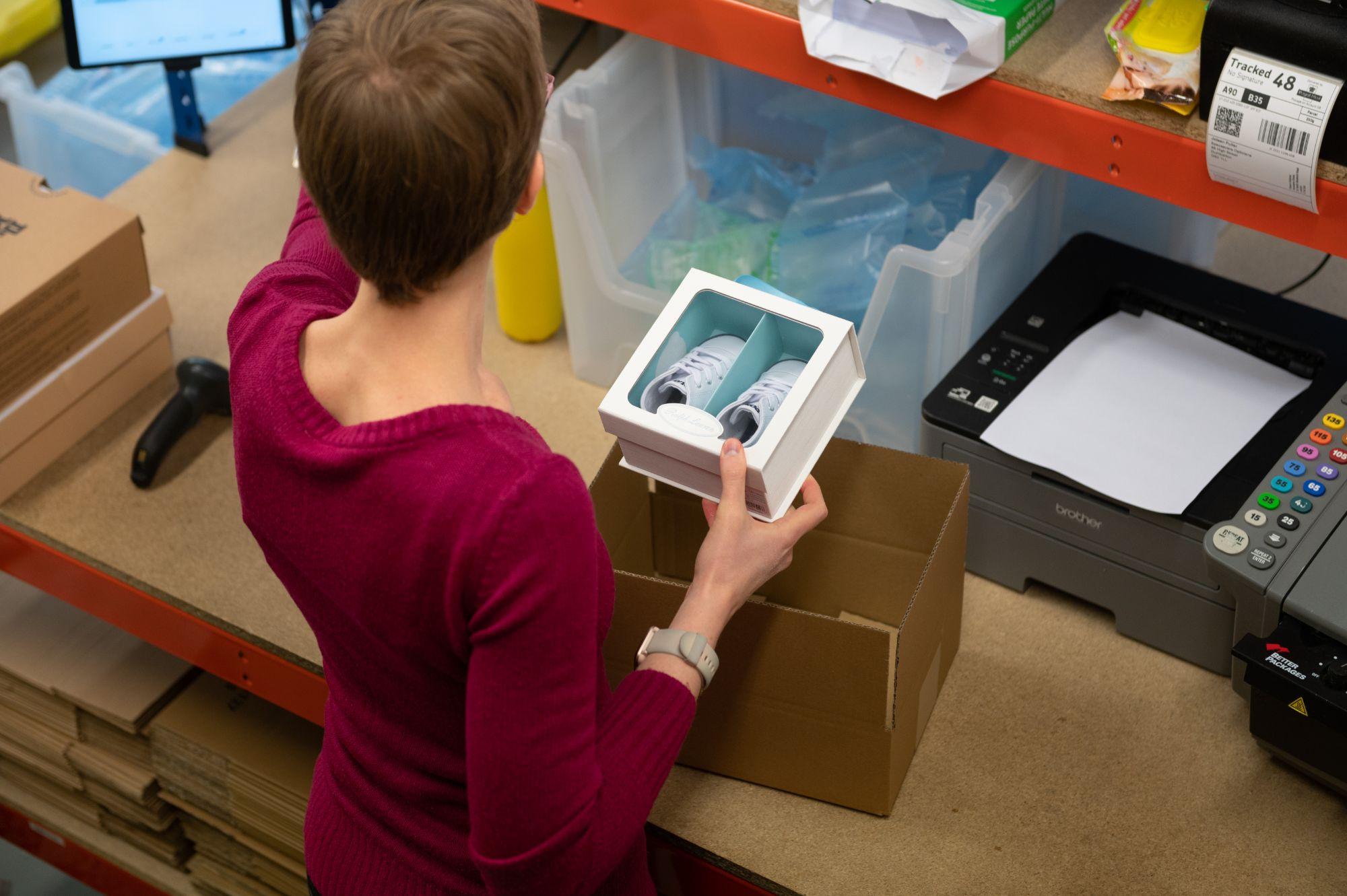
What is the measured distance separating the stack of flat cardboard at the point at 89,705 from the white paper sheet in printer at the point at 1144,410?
1.03 meters

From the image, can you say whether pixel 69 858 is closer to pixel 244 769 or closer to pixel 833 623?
pixel 244 769

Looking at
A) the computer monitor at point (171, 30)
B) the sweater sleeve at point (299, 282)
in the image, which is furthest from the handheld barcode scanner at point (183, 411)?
the sweater sleeve at point (299, 282)

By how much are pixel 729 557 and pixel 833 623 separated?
→ 0.36 feet

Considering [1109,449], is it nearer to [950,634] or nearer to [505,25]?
[950,634]

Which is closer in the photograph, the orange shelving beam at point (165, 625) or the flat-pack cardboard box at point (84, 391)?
the orange shelving beam at point (165, 625)

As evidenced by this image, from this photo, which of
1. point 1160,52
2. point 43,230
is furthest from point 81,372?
point 1160,52

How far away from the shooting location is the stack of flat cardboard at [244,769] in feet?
4.95

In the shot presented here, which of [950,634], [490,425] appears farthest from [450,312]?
[950,634]

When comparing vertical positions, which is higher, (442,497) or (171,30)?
(442,497)

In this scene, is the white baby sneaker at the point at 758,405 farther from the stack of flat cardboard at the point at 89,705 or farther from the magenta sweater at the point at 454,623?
the stack of flat cardboard at the point at 89,705

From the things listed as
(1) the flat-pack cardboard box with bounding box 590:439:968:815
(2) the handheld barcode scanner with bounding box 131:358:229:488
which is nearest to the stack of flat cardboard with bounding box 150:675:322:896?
(2) the handheld barcode scanner with bounding box 131:358:229:488

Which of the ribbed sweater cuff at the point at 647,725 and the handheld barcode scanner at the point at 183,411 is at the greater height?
the ribbed sweater cuff at the point at 647,725

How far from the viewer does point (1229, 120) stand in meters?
0.99

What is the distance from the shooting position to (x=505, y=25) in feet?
2.32
